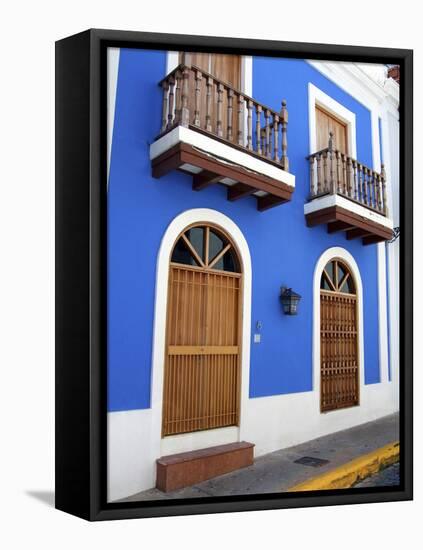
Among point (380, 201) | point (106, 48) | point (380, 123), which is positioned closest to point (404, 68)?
point (380, 123)

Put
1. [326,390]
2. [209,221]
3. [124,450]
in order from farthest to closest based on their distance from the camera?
1. [326,390]
2. [209,221]
3. [124,450]

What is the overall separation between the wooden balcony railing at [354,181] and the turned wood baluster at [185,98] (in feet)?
4.03

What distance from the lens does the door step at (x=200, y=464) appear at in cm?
385

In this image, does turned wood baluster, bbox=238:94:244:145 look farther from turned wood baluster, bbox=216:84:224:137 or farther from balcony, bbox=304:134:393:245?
balcony, bbox=304:134:393:245

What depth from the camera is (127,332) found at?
12.5ft

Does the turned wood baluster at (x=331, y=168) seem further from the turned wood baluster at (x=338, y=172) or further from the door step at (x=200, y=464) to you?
the door step at (x=200, y=464)

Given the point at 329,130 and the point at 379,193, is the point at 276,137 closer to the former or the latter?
the point at 329,130

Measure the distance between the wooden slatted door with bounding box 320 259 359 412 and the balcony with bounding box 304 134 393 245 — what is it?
0.33m

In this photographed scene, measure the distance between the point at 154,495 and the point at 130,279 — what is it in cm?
142

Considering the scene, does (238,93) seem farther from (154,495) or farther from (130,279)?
(154,495)

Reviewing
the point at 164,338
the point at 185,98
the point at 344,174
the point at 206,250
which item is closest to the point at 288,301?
the point at 206,250

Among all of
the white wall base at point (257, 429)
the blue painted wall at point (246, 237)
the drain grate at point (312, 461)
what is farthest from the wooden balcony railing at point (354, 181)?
the drain grate at point (312, 461)

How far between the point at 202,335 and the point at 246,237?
81cm

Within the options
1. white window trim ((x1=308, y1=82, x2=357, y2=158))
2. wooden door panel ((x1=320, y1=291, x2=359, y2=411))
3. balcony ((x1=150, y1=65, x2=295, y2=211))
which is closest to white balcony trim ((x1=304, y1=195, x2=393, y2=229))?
balcony ((x1=150, y1=65, x2=295, y2=211))
